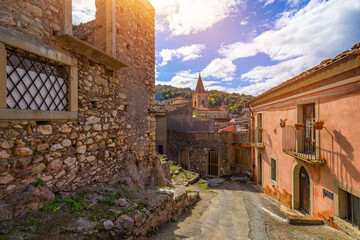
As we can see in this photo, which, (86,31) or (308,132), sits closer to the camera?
(86,31)

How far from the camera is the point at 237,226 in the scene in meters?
5.37

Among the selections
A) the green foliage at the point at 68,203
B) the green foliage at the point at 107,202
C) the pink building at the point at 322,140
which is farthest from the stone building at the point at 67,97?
the pink building at the point at 322,140

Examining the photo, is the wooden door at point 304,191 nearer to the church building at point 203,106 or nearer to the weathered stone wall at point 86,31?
the weathered stone wall at point 86,31

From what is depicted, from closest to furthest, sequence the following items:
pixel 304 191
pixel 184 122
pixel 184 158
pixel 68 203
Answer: pixel 68 203, pixel 304 191, pixel 184 158, pixel 184 122

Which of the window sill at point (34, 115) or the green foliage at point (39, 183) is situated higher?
the window sill at point (34, 115)

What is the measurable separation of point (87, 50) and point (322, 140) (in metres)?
7.16

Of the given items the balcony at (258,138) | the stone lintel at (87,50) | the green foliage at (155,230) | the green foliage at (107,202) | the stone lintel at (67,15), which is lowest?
the green foliage at (155,230)

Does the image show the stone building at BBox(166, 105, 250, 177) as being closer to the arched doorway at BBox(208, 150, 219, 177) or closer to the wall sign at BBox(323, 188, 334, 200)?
the arched doorway at BBox(208, 150, 219, 177)

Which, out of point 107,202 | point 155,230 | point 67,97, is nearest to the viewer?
point 67,97

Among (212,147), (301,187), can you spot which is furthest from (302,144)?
(212,147)

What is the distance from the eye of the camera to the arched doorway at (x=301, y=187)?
21.6 ft

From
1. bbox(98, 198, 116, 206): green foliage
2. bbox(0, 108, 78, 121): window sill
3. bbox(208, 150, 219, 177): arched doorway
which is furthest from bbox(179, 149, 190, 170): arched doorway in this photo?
bbox(0, 108, 78, 121): window sill

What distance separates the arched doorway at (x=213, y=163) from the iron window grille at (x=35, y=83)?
594 inches

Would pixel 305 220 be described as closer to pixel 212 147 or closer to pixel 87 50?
pixel 87 50
